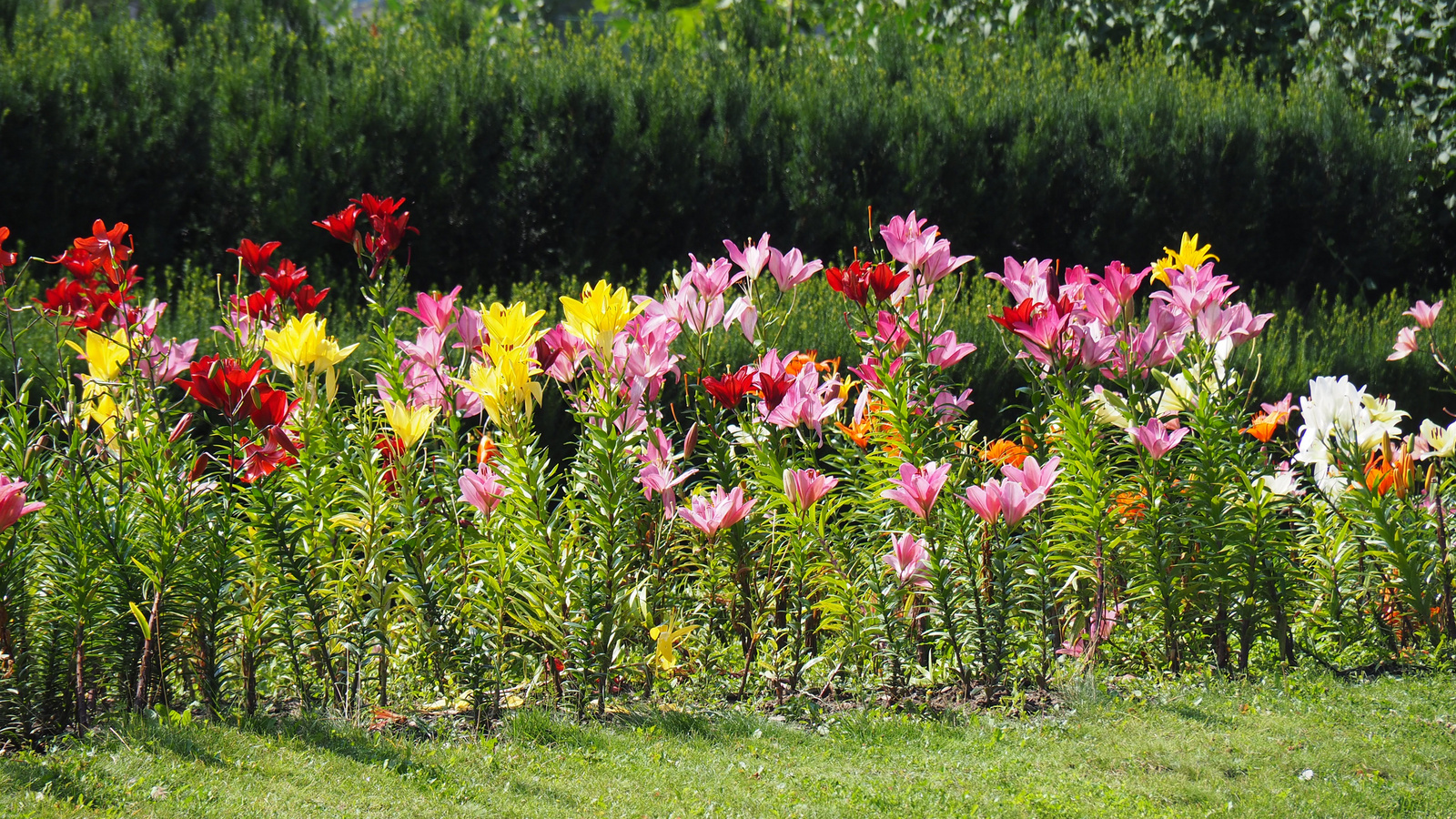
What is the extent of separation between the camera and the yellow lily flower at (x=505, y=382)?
110 inches

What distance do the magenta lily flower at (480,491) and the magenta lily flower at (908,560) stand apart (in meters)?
1.03

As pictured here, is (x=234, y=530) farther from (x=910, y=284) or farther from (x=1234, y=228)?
(x=1234, y=228)

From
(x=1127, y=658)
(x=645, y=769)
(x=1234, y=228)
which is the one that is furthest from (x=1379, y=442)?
(x=1234, y=228)

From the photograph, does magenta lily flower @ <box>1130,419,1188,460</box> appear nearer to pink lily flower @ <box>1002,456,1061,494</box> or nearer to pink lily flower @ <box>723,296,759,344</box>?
pink lily flower @ <box>1002,456,1061,494</box>

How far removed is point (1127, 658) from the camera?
3.27m

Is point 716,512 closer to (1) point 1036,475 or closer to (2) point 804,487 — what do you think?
(2) point 804,487

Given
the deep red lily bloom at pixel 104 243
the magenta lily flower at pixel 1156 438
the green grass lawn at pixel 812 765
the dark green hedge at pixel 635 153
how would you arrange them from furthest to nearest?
the dark green hedge at pixel 635 153 < the magenta lily flower at pixel 1156 438 < the deep red lily bloom at pixel 104 243 < the green grass lawn at pixel 812 765

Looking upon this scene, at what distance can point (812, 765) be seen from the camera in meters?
2.58

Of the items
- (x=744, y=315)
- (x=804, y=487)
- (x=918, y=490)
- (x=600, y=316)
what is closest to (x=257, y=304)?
(x=600, y=316)

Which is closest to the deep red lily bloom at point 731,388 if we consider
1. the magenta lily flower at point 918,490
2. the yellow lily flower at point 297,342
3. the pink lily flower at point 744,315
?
the pink lily flower at point 744,315

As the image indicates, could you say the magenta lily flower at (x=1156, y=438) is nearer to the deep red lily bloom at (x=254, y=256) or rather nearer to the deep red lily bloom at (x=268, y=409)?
the deep red lily bloom at (x=268, y=409)

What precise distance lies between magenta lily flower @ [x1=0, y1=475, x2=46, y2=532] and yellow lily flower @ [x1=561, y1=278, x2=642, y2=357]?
1.31 metres

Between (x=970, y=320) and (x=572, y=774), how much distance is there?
3.91 metres

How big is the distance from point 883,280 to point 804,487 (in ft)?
2.02
